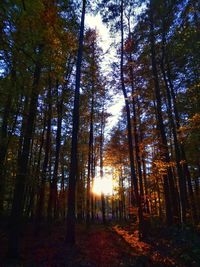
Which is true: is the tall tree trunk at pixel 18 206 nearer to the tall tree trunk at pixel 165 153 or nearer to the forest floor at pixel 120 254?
the forest floor at pixel 120 254

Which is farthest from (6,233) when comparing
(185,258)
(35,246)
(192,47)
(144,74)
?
(192,47)

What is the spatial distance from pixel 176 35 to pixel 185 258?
10650 mm

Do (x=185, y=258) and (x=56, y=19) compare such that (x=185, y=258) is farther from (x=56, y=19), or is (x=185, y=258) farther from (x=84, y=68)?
(x=84, y=68)

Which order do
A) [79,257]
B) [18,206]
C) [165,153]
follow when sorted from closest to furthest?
[18,206] → [79,257] → [165,153]

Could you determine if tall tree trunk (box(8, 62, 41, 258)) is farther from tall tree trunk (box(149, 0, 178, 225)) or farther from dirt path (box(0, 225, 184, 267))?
tall tree trunk (box(149, 0, 178, 225))

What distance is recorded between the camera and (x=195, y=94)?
43.8ft

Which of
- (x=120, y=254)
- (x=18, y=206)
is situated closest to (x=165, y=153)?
(x=120, y=254)

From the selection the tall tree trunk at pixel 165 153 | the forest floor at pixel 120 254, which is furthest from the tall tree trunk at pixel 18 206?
the tall tree trunk at pixel 165 153

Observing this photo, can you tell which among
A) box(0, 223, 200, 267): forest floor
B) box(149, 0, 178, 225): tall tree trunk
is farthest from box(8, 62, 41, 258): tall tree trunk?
box(149, 0, 178, 225): tall tree trunk

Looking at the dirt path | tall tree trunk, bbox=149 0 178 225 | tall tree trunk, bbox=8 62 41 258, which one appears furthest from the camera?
tall tree trunk, bbox=149 0 178 225

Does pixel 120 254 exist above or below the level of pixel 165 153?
below

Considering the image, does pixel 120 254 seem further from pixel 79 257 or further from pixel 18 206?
pixel 18 206

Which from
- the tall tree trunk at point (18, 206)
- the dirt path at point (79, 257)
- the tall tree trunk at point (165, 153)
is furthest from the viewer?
the tall tree trunk at point (165, 153)

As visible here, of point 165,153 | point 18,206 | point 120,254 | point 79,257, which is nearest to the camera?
point 18,206
